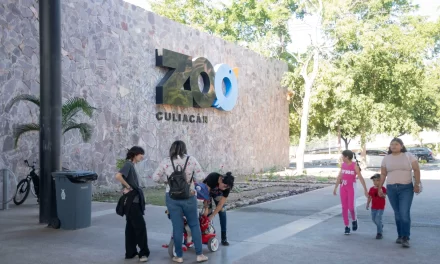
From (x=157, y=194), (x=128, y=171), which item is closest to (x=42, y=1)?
(x=128, y=171)

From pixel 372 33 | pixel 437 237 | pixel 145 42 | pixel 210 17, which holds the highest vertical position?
pixel 210 17

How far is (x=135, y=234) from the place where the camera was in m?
7.11

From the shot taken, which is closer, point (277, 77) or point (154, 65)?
point (154, 65)

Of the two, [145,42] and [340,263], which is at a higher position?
[145,42]

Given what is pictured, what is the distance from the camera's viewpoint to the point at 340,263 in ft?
22.1

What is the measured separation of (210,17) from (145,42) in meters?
24.1

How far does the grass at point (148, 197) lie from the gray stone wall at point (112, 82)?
0.64m

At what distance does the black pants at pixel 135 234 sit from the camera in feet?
23.1

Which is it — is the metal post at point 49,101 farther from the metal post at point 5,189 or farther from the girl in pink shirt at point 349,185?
the girl in pink shirt at point 349,185

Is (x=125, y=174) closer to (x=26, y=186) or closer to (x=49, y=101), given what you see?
(x=49, y=101)

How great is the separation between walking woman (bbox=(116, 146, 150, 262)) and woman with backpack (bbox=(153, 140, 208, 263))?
1.87ft

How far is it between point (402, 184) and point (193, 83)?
12.9 metres

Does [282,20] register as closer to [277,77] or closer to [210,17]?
[277,77]

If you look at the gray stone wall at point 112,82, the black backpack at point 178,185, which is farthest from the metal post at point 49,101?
the black backpack at point 178,185
